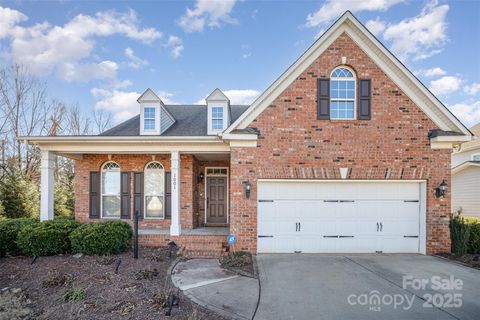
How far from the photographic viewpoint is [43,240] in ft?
24.4

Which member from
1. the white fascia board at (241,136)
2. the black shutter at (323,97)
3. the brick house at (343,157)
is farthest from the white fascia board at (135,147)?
the black shutter at (323,97)

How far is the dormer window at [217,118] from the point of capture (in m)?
9.98

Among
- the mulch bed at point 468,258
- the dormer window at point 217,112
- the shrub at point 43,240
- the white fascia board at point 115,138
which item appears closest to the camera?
the mulch bed at point 468,258

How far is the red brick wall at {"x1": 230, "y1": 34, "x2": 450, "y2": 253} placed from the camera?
7996mm

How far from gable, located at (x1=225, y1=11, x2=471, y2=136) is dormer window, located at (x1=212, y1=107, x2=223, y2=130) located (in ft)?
7.01

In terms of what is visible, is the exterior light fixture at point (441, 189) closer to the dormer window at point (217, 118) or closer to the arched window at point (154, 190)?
the dormer window at point (217, 118)

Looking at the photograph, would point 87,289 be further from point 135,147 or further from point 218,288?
point 135,147

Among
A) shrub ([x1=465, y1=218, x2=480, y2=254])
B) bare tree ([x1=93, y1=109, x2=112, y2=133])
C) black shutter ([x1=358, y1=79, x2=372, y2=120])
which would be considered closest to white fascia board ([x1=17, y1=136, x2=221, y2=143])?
black shutter ([x1=358, y1=79, x2=372, y2=120])

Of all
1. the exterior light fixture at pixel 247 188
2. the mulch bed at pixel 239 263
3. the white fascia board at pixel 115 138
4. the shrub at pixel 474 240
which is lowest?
the mulch bed at pixel 239 263

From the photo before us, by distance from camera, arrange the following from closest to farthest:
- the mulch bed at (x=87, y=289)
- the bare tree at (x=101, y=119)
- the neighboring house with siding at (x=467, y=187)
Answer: the mulch bed at (x=87, y=289), the neighboring house with siding at (x=467, y=187), the bare tree at (x=101, y=119)

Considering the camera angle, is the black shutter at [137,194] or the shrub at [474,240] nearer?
the shrub at [474,240]

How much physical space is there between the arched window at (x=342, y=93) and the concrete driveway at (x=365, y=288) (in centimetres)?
446

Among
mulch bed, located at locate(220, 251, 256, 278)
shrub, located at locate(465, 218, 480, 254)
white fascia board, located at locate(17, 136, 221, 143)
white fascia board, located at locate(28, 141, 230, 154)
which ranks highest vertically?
white fascia board, located at locate(17, 136, 221, 143)

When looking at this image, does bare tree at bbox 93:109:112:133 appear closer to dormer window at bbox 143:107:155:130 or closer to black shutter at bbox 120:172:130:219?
black shutter at bbox 120:172:130:219
